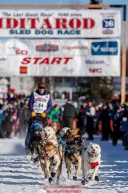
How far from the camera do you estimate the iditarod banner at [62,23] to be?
20.2 metres

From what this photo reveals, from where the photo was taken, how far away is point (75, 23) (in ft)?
66.6

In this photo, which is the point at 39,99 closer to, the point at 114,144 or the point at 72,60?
the point at 114,144

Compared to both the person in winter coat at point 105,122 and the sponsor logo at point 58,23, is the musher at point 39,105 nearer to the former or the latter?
the person in winter coat at point 105,122

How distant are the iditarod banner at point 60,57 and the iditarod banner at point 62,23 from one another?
1.00ft

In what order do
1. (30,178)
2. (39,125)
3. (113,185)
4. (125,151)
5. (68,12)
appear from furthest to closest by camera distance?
(68,12)
(125,151)
(39,125)
(30,178)
(113,185)

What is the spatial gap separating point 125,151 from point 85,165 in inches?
235

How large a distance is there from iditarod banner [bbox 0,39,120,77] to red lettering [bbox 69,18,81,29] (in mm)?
513

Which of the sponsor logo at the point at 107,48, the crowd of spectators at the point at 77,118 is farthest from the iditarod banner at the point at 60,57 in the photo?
the crowd of spectators at the point at 77,118

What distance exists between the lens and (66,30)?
2033 centimetres

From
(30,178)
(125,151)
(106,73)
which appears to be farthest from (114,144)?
(30,178)

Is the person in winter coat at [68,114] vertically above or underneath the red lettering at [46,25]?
underneath

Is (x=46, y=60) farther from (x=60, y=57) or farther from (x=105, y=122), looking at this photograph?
(x=105, y=122)

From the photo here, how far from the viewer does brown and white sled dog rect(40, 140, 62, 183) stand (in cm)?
797

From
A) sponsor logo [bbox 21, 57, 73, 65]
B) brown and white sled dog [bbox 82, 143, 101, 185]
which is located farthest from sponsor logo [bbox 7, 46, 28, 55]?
brown and white sled dog [bbox 82, 143, 101, 185]
